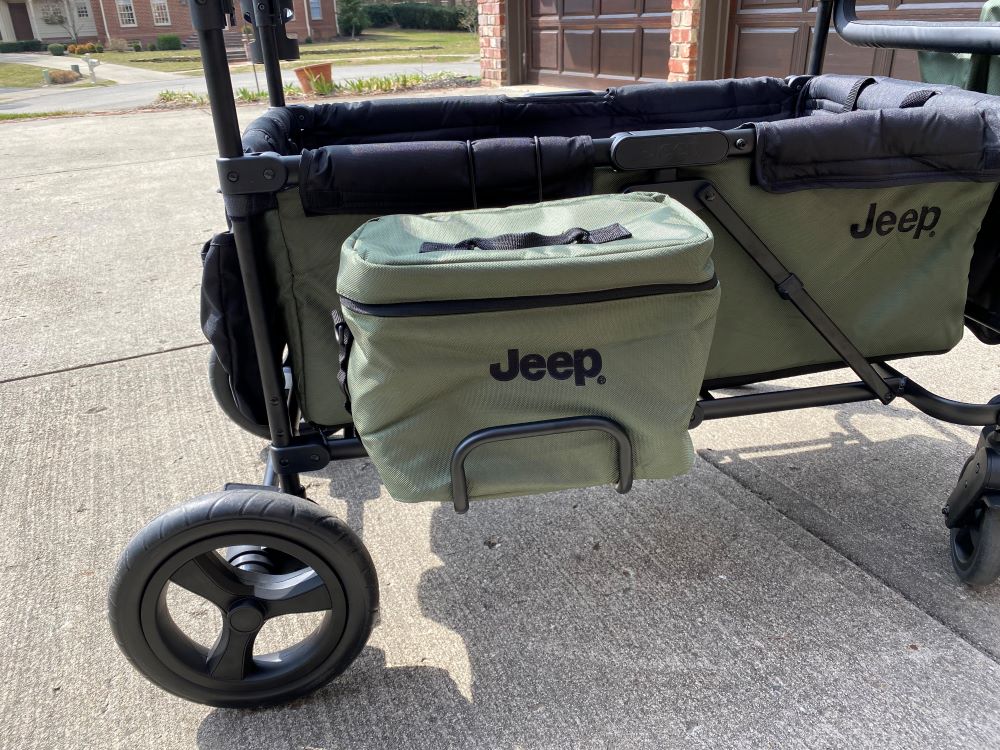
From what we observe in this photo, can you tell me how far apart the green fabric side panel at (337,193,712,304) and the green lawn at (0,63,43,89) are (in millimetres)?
21450

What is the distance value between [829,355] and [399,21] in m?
46.5

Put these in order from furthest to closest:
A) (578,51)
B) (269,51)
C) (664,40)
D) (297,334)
→ (578,51) → (664,40) → (269,51) → (297,334)

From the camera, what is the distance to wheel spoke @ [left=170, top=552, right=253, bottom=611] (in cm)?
146

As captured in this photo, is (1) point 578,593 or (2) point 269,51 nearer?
(1) point 578,593

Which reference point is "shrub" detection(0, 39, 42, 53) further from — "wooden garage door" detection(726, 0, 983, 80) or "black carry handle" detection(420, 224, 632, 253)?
"black carry handle" detection(420, 224, 632, 253)

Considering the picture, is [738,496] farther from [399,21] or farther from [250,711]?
[399,21]

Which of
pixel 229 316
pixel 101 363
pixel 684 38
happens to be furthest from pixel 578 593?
pixel 684 38

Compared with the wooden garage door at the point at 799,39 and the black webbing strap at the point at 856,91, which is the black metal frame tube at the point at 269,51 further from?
the wooden garage door at the point at 799,39

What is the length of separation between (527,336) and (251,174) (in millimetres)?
542

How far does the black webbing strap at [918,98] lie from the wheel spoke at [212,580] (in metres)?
1.79

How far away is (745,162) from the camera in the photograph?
5.09ft

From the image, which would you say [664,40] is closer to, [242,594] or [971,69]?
[971,69]

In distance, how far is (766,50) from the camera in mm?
6367

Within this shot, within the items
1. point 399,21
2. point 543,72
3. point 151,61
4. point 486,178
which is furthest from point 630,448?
point 399,21
